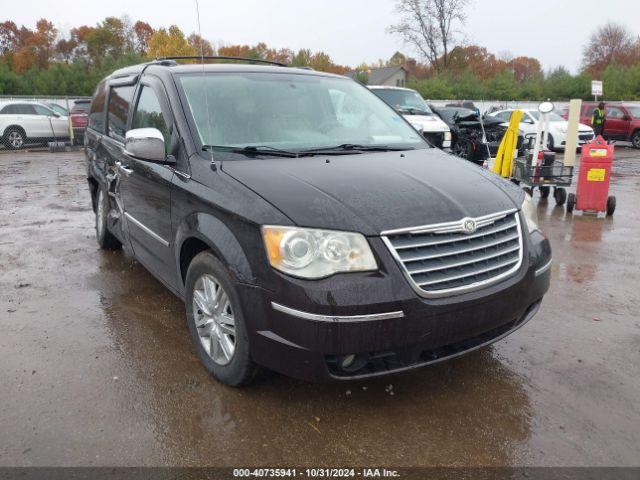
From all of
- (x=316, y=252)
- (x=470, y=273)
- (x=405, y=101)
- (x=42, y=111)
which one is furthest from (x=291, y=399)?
(x=42, y=111)

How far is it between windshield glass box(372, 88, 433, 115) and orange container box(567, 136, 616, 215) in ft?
18.7

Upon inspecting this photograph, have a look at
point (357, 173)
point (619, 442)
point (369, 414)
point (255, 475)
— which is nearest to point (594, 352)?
point (619, 442)

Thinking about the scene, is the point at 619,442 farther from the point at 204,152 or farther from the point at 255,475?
the point at 204,152

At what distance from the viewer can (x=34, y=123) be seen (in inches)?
751

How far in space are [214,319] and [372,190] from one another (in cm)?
113

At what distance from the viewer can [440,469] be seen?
2.50 metres

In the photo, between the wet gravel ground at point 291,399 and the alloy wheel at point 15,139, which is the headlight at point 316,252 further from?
the alloy wheel at point 15,139

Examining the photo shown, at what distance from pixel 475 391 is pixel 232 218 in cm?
168

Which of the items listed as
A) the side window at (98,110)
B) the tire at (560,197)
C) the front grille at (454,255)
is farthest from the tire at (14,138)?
the front grille at (454,255)

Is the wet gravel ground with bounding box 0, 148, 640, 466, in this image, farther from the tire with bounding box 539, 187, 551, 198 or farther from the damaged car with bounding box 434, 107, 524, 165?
the damaged car with bounding box 434, 107, 524, 165

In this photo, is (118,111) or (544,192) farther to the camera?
(544,192)

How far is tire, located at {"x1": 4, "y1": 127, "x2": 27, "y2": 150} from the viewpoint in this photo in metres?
18.7

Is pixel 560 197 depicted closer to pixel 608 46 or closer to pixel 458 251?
pixel 458 251

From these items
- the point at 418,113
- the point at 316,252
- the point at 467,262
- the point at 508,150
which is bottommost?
the point at 508,150
